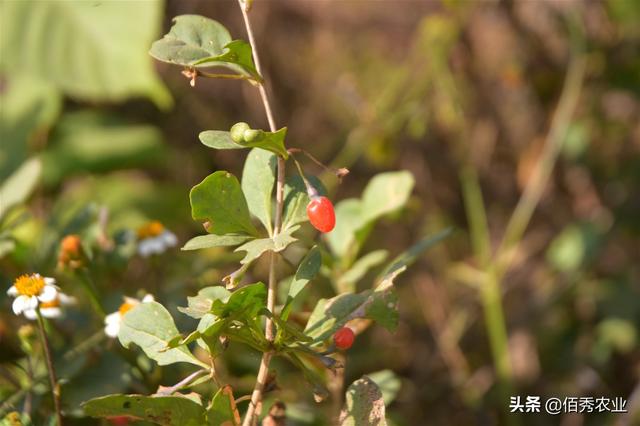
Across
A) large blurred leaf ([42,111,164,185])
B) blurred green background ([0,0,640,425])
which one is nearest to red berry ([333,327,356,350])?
blurred green background ([0,0,640,425])

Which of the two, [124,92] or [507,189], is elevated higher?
[124,92]

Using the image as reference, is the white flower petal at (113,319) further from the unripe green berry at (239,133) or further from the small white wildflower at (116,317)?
the unripe green berry at (239,133)

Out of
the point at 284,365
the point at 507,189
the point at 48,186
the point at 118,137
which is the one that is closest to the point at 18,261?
the point at 284,365

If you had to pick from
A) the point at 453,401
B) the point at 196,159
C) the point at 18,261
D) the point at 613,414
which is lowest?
the point at 453,401

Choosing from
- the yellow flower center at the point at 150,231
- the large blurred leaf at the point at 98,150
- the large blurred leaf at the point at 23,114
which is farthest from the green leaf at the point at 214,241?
the large blurred leaf at the point at 98,150

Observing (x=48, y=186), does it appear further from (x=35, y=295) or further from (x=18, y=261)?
(x=35, y=295)

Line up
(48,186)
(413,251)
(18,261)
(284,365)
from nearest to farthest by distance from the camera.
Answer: (413,251) < (18,261) < (284,365) < (48,186)

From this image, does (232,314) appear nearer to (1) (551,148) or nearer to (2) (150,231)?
(2) (150,231)

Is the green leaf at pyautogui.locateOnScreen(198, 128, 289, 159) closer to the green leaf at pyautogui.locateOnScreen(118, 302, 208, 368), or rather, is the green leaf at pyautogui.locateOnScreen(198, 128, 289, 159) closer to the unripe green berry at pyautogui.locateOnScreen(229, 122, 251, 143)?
the unripe green berry at pyautogui.locateOnScreen(229, 122, 251, 143)
